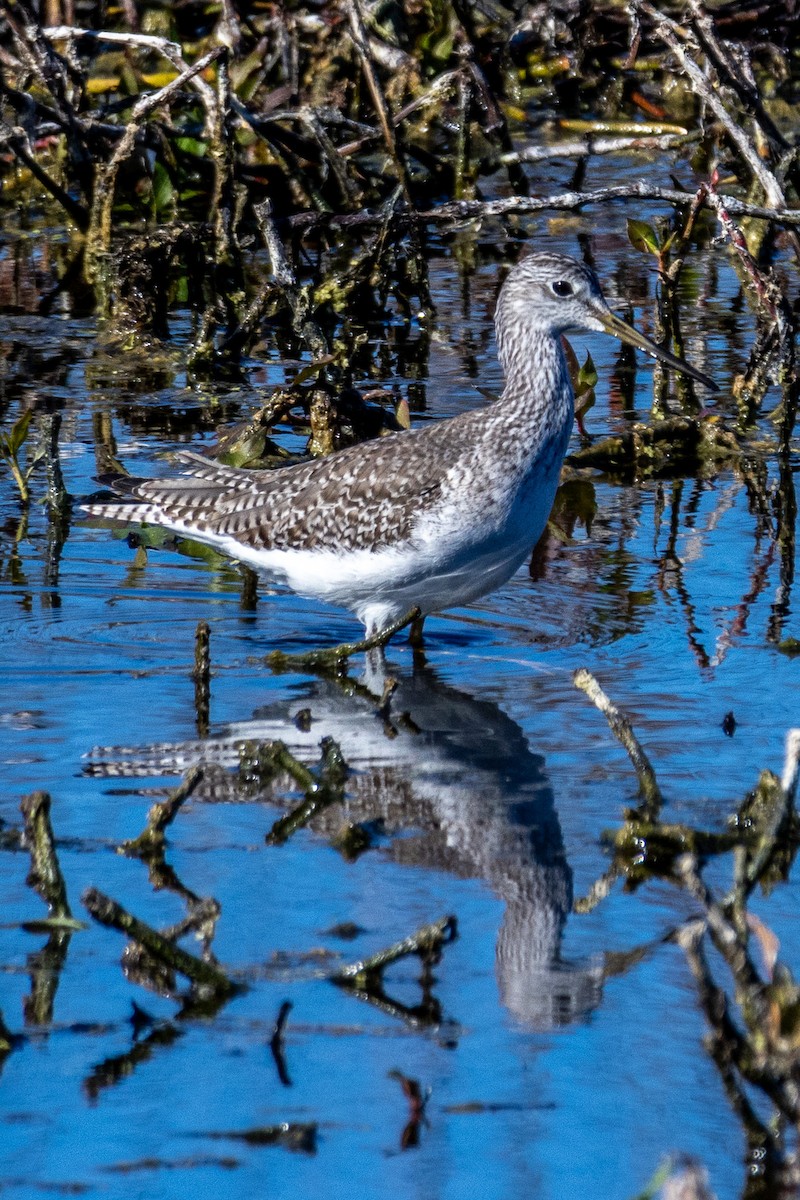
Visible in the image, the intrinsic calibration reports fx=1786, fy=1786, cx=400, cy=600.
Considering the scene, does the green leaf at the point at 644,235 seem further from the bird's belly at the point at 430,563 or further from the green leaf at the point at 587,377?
the bird's belly at the point at 430,563

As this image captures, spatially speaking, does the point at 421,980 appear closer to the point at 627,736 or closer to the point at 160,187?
the point at 627,736

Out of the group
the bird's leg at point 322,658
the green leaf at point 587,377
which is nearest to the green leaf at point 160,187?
the green leaf at point 587,377

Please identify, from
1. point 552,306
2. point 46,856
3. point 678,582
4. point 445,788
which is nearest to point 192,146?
point 552,306

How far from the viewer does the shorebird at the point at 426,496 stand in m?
6.85

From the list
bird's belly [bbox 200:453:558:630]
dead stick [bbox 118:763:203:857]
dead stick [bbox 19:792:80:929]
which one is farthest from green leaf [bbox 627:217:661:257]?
dead stick [bbox 19:792:80:929]

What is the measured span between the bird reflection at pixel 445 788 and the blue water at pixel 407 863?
0.01 meters

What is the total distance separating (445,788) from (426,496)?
4.90 feet

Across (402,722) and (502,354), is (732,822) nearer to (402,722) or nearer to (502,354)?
(402,722)

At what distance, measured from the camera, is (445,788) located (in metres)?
5.86

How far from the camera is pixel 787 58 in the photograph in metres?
14.5

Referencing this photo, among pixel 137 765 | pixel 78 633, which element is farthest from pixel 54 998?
pixel 78 633

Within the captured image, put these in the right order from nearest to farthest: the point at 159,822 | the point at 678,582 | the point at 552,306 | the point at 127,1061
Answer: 1. the point at 127,1061
2. the point at 159,822
3. the point at 552,306
4. the point at 678,582

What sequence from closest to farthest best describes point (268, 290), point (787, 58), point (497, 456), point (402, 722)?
point (402, 722)
point (497, 456)
point (268, 290)
point (787, 58)

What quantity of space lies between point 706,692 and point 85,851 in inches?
98.0
